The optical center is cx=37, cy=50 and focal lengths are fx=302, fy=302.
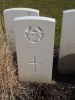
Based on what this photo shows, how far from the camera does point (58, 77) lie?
13.8ft

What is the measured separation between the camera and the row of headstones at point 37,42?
11.6 feet

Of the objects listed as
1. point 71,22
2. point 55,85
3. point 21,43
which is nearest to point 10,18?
point 21,43

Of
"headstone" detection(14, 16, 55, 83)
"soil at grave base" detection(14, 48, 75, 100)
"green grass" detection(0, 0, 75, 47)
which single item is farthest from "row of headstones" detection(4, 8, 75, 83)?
"green grass" detection(0, 0, 75, 47)

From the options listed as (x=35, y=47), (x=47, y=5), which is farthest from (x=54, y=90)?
(x=47, y=5)

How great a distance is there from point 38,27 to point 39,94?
2.86 feet

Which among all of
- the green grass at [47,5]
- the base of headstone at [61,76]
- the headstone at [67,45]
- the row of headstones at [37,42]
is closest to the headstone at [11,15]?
the row of headstones at [37,42]

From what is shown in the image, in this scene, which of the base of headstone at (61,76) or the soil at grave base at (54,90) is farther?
the base of headstone at (61,76)

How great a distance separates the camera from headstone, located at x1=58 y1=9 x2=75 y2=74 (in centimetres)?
380

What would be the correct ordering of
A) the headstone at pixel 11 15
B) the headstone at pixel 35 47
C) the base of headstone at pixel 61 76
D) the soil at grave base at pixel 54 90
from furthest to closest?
the base of headstone at pixel 61 76 < the headstone at pixel 11 15 < the soil at grave base at pixel 54 90 < the headstone at pixel 35 47

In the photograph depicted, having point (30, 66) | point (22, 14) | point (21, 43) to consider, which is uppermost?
point (22, 14)

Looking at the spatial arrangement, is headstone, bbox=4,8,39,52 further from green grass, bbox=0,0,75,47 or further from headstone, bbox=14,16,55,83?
green grass, bbox=0,0,75,47

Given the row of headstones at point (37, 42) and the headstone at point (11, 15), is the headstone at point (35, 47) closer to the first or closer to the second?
the row of headstones at point (37, 42)

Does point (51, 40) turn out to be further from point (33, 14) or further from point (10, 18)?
point (10, 18)

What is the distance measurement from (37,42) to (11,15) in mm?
633
